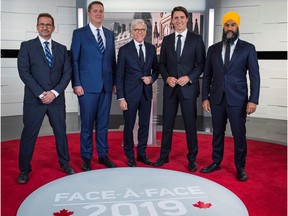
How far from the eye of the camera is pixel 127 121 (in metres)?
3.53

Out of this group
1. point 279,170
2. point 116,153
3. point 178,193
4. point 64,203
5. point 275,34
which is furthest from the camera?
point 275,34

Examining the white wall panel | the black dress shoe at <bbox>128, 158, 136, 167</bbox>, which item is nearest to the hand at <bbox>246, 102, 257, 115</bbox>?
the black dress shoe at <bbox>128, 158, 136, 167</bbox>

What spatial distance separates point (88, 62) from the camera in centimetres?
334

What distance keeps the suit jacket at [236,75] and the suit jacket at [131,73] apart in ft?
2.05

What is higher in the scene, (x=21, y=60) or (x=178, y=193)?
(x=21, y=60)

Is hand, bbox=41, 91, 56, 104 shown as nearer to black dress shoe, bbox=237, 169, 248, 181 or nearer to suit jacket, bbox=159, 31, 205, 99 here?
suit jacket, bbox=159, 31, 205, 99

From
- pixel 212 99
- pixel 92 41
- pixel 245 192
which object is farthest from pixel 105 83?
pixel 245 192

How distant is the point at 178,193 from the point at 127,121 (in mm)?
1218

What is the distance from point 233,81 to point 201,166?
98 centimetres

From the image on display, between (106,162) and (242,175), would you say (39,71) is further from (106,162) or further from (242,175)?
(242,175)

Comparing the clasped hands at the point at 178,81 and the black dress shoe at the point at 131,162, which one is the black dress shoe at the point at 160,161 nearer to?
the black dress shoe at the point at 131,162

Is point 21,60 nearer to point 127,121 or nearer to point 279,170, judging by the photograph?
point 127,121

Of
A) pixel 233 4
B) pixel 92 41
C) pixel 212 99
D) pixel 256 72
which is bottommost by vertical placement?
pixel 212 99

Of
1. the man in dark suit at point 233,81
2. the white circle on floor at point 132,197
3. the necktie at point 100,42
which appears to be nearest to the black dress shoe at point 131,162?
the white circle on floor at point 132,197
